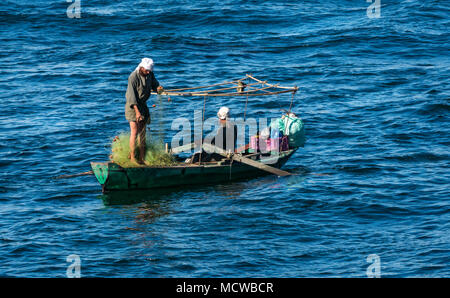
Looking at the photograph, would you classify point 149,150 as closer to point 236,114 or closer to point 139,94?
point 139,94

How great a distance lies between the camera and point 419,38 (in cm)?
2658

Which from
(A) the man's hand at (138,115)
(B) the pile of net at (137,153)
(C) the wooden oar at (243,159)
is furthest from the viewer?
(C) the wooden oar at (243,159)

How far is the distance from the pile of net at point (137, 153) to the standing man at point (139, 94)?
0.92ft

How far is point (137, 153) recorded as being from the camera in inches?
536

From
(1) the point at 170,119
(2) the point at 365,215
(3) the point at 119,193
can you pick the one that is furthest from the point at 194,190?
(1) the point at 170,119
